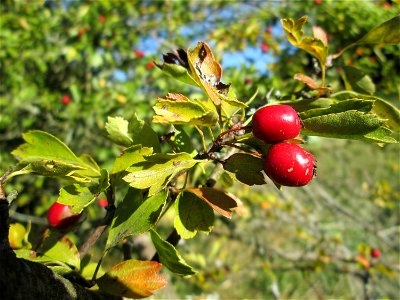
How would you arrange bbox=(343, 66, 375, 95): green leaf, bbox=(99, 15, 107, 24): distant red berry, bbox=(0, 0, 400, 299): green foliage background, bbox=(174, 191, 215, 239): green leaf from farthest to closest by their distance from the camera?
bbox=(99, 15, 107, 24): distant red berry
bbox=(0, 0, 400, 299): green foliage background
bbox=(343, 66, 375, 95): green leaf
bbox=(174, 191, 215, 239): green leaf

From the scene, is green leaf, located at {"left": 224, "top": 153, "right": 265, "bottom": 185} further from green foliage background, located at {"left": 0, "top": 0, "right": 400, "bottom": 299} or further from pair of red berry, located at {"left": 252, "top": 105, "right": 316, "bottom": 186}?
green foliage background, located at {"left": 0, "top": 0, "right": 400, "bottom": 299}

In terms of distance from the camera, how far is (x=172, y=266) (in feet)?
2.07

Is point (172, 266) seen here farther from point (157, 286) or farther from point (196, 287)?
point (196, 287)

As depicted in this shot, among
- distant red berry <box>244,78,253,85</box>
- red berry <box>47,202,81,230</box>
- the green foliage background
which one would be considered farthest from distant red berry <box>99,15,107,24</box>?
red berry <box>47,202,81,230</box>

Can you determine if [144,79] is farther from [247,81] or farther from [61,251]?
[61,251]

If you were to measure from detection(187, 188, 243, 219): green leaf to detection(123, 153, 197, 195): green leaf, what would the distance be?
2.4 inches

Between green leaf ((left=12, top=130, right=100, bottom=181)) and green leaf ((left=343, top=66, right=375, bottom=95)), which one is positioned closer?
green leaf ((left=12, top=130, right=100, bottom=181))

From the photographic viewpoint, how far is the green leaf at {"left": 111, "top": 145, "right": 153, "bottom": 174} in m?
0.63

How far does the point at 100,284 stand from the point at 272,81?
1.34 metres

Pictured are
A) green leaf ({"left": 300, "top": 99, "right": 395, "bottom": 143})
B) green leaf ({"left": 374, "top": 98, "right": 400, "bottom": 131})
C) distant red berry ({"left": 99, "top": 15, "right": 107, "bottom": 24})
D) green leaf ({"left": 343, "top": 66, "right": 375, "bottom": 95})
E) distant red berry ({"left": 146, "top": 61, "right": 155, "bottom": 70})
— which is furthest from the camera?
distant red berry ({"left": 99, "top": 15, "right": 107, "bottom": 24})

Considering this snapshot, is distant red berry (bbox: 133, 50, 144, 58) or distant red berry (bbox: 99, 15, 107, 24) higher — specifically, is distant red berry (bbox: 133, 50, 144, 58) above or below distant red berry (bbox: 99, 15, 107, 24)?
below

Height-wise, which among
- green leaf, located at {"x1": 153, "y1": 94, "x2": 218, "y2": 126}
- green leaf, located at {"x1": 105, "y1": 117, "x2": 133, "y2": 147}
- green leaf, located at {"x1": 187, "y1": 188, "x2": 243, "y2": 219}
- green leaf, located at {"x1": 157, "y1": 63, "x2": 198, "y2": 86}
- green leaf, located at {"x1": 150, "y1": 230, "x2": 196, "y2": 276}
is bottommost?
green leaf, located at {"x1": 150, "y1": 230, "x2": 196, "y2": 276}

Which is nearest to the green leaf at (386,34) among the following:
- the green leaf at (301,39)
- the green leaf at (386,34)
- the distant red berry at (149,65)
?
the green leaf at (386,34)

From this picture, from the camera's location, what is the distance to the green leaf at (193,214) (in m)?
0.68
